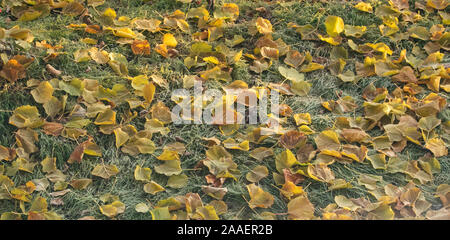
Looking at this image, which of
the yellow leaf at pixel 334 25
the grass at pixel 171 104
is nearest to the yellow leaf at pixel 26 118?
the grass at pixel 171 104

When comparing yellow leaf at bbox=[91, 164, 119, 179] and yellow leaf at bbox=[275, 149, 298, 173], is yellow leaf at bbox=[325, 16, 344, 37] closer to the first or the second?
yellow leaf at bbox=[275, 149, 298, 173]

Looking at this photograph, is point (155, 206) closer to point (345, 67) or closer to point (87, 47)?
point (87, 47)

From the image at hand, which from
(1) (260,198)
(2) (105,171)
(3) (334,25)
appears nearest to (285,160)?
(1) (260,198)

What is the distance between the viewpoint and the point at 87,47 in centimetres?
277

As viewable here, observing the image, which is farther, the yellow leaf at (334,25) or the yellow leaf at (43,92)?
the yellow leaf at (334,25)

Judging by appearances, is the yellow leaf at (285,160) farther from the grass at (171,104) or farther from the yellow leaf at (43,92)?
the yellow leaf at (43,92)

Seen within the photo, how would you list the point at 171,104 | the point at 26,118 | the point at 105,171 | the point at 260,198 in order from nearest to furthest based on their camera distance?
1. the point at 260,198
2. the point at 105,171
3. the point at 26,118
4. the point at 171,104

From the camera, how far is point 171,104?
2535 mm

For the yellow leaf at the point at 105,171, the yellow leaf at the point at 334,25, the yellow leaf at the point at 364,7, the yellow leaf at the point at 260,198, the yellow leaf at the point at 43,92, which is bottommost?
the yellow leaf at the point at 260,198

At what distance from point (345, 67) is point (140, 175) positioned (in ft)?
4.41

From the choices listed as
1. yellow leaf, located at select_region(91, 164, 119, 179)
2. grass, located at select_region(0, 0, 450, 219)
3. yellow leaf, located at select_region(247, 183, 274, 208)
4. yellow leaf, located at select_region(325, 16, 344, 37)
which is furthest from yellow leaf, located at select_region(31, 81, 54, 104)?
yellow leaf, located at select_region(325, 16, 344, 37)

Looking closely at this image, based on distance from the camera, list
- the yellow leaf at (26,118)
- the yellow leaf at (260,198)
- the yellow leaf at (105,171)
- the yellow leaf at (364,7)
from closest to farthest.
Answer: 1. the yellow leaf at (260,198)
2. the yellow leaf at (105,171)
3. the yellow leaf at (26,118)
4. the yellow leaf at (364,7)

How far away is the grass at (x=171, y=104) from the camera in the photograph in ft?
7.03

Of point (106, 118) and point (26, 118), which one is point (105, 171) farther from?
point (26, 118)
